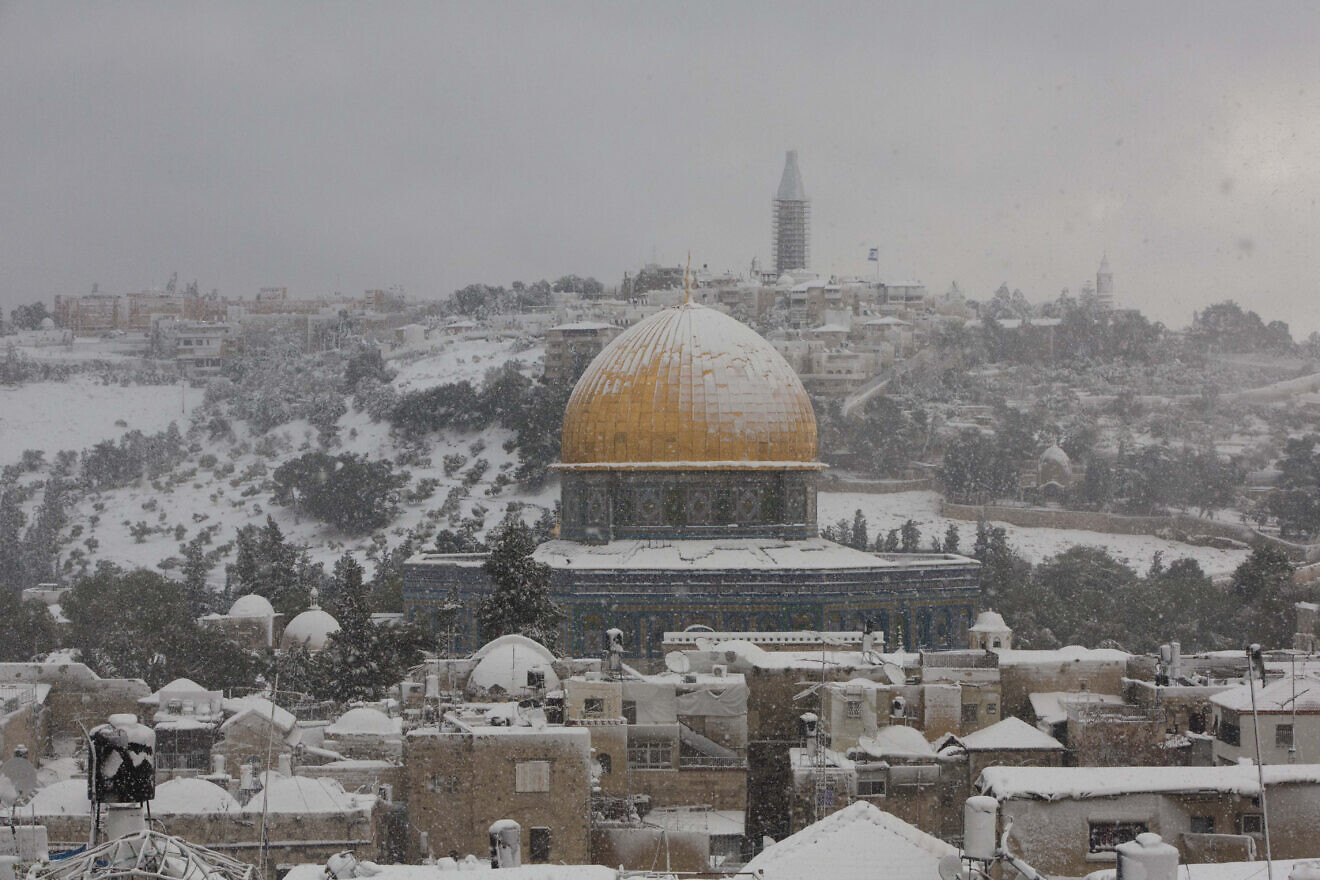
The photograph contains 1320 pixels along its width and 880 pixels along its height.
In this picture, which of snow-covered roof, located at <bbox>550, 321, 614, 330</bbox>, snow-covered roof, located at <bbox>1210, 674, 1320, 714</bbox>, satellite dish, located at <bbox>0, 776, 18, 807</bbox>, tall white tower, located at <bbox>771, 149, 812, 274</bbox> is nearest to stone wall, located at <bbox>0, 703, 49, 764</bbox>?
satellite dish, located at <bbox>0, 776, 18, 807</bbox>

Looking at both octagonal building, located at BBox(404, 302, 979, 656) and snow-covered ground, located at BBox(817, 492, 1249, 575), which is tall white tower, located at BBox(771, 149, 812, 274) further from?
octagonal building, located at BBox(404, 302, 979, 656)

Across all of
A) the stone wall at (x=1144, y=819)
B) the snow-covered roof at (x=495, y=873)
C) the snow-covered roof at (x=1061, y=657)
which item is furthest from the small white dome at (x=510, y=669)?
the snow-covered roof at (x=495, y=873)

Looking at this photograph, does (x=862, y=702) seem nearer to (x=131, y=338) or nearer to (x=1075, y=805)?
(x=1075, y=805)

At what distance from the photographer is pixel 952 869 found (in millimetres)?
13078

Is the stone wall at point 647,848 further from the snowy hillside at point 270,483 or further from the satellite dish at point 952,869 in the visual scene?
the snowy hillside at point 270,483

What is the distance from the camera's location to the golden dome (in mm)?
38156

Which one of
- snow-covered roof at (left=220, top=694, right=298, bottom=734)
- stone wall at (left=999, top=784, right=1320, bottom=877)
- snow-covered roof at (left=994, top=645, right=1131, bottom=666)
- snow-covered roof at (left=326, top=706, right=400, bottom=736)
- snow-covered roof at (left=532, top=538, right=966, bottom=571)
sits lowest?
snow-covered roof at (left=220, top=694, right=298, bottom=734)

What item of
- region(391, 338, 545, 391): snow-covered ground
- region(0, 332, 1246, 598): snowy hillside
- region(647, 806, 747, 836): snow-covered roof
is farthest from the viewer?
region(391, 338, 545, 391): snow-covered ground

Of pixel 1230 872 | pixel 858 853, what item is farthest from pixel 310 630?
pixel 1230 872

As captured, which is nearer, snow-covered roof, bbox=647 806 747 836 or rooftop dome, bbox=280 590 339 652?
snow-covered roof, bbox=647 806 747 836

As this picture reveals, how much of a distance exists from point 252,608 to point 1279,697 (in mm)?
23746

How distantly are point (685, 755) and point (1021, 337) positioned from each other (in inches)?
3085

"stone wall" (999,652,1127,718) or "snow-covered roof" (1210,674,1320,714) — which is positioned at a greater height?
"snow-covered roof" (1210,674,1320,714)

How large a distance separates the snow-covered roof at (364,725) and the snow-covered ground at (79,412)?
64.7m
